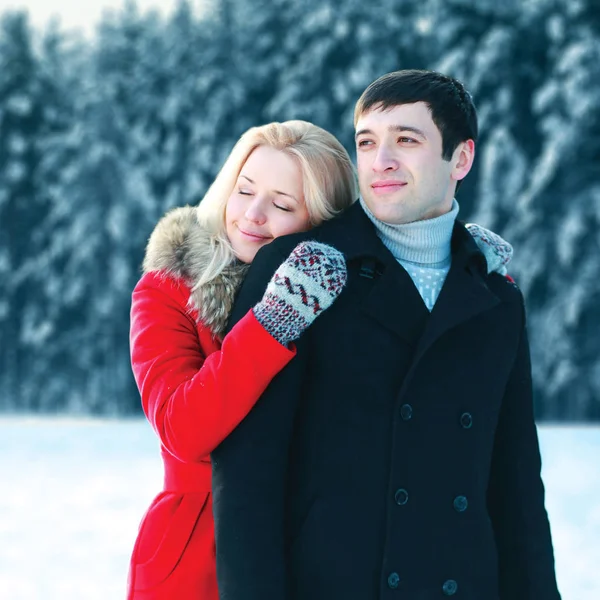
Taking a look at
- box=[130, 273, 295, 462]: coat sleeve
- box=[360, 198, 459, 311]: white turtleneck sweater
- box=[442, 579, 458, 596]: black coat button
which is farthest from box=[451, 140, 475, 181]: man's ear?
box=[442, 579, 458, 596]: black coat button

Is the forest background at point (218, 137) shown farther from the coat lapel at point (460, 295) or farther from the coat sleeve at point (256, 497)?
the coat sleeve at point (256, 497)

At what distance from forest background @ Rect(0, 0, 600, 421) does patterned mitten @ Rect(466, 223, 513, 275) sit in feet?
59.0

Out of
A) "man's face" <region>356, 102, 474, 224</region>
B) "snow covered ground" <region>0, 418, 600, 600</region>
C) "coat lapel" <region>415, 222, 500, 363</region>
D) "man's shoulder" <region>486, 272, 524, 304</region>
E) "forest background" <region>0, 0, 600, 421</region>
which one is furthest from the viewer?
"forest background" <region>0, 0, 600, 421</region>

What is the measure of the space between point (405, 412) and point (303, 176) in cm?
77

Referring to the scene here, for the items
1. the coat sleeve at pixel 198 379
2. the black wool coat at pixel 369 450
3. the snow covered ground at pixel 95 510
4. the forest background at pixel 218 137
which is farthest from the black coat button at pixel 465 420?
the forest background at pixel 218 137

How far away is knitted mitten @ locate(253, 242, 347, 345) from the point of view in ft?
6.89

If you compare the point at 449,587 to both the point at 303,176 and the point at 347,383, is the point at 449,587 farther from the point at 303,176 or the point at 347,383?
the point at 303,176

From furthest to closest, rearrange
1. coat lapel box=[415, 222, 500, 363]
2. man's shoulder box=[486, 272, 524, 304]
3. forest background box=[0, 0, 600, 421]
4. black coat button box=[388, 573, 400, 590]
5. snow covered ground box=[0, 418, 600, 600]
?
forest background box=[0, 0, 600, 421] → snow covered ground box=[0, 418, 600, 600] → man's shoulder box=[486, 272, 524, 304] → coat lapel box=[415, 222, 500, 363] → black coat button box=[388, 573, 400, 590]

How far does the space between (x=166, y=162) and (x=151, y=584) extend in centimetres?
2293

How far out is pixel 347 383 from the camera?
216cm

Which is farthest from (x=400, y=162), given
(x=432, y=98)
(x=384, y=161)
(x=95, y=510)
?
(x=95, y=510)

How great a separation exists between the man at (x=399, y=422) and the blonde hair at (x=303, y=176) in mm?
161

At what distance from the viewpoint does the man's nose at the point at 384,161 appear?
2.34 m

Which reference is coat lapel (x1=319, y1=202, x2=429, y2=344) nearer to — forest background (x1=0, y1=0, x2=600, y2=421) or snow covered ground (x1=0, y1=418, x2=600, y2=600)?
snow covered ground (x1=0, y1=418, x2=600, y2=600)
